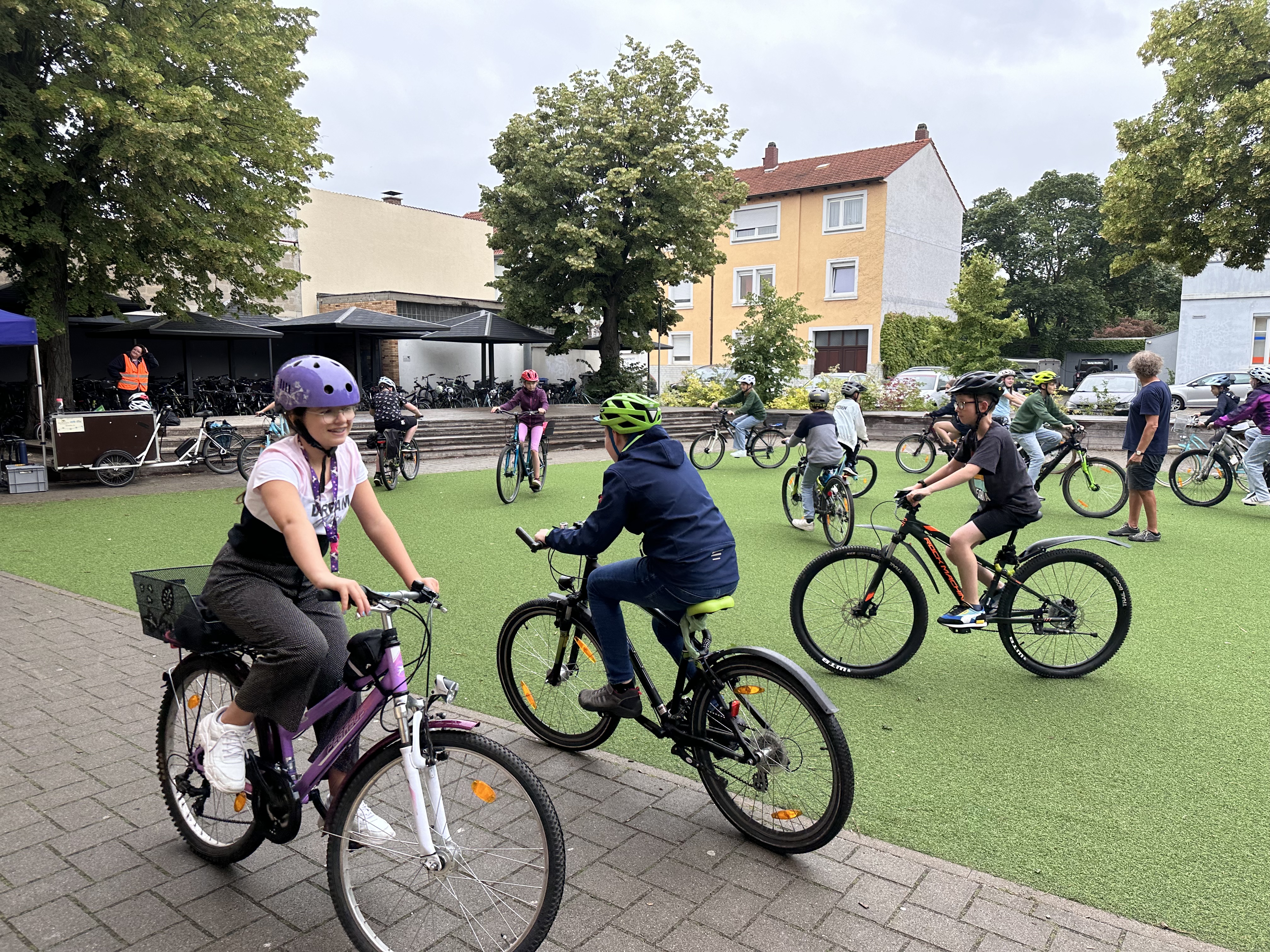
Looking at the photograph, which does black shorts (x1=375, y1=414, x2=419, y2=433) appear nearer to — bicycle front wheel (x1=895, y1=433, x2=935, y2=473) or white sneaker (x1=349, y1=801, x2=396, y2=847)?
bicycle front wheel (x1=895, y1=433, x2=935, y2=473)

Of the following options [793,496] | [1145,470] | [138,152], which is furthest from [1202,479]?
[138,152]

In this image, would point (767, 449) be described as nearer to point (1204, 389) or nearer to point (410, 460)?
point (410, 460)

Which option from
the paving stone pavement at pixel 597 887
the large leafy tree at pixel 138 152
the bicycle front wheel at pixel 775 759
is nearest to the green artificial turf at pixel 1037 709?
the paving stone pavement at pixel 597 887

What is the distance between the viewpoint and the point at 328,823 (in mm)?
2490

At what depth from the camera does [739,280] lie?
40.5 m

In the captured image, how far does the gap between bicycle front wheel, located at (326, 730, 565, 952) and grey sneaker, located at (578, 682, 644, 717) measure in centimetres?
111

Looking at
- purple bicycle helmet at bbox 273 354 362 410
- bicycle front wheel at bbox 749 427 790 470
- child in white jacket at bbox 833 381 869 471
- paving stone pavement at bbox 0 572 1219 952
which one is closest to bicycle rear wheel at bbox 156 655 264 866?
paving stone pavement at bbox 0 572 1219 952

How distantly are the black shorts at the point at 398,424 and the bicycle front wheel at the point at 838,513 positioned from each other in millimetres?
6805

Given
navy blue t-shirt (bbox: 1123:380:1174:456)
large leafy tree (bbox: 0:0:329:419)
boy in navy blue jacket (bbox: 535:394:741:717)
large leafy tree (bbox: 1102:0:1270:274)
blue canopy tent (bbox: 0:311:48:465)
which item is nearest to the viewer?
boy in navy blue jacket (bbox: 535:394:741:717)

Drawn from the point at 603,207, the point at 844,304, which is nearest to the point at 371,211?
the point at 603,207

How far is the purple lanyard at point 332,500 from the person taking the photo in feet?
8.83

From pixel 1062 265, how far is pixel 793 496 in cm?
5046

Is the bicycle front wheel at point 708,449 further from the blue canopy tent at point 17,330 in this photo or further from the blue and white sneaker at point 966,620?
the blue and white sneaker at point 966,620

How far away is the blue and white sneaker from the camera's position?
5.01 meters
